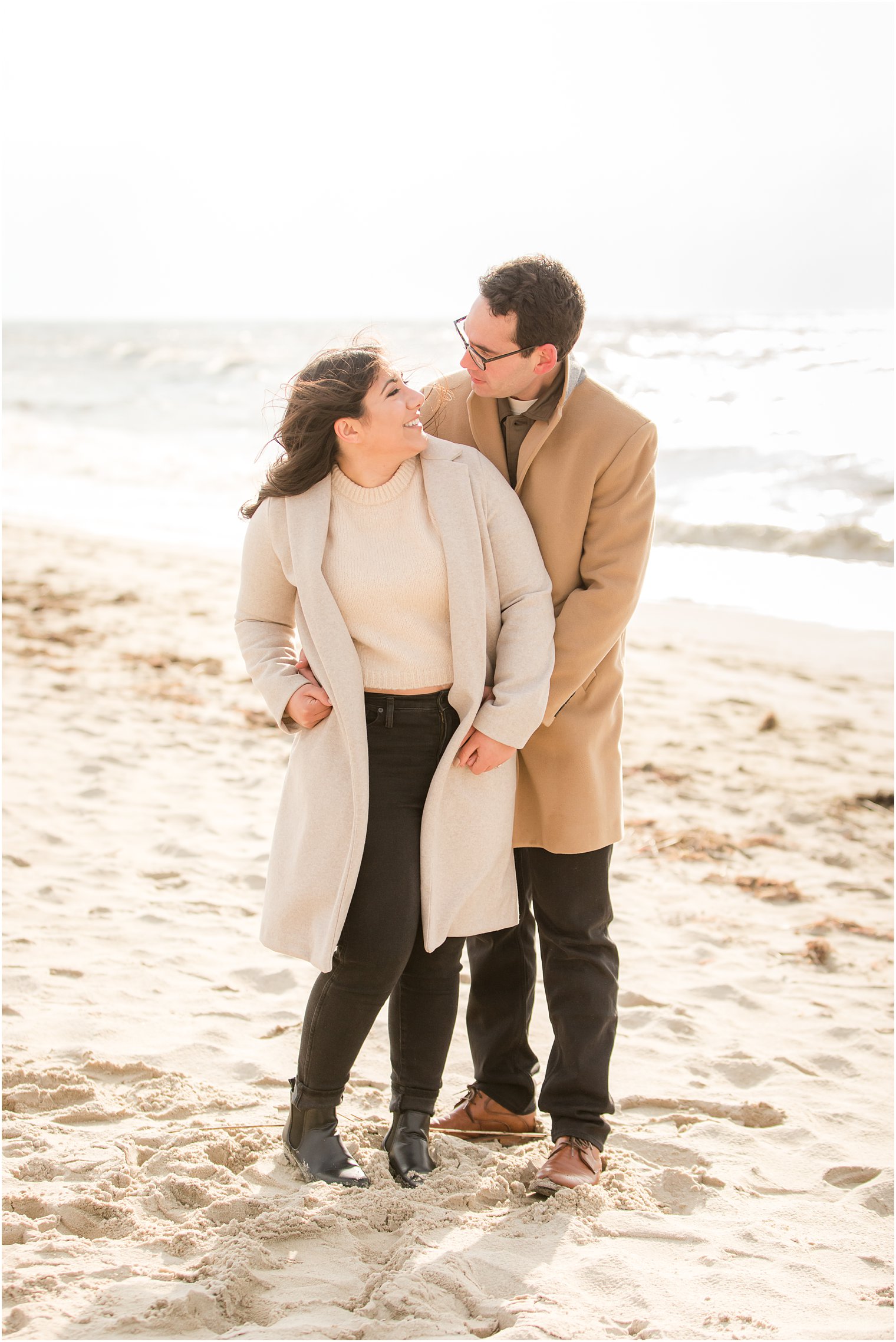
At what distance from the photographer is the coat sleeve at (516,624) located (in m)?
2.38

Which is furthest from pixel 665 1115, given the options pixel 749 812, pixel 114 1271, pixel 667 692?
pixel 667 692

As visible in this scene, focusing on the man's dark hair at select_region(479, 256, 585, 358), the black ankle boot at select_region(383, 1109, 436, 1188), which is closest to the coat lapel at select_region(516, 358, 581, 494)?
the man's dark hair at select_region(479, 256, 585, 358)

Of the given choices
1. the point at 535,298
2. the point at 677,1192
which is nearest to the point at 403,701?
the point at 535,298

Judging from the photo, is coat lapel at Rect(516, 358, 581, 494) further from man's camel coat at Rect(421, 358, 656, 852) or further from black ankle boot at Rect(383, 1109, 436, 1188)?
black ankle boot at Rect(383, 1109, 436, 1188)

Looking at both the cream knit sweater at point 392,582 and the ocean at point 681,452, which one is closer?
the cream knit sweater at point 392,582

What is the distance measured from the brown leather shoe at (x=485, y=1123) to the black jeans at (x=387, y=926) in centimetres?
38

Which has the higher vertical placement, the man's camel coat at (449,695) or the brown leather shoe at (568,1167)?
the man's camel coat at (449,695)

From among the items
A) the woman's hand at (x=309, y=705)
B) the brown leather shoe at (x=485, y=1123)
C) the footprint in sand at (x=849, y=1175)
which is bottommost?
the footprint in sand at (x=849, y=1175)

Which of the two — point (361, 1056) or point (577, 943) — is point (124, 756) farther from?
point (577, 943)

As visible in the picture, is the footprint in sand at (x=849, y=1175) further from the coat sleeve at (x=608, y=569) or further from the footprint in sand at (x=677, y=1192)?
the coat sleeve at (x=608, y=569)

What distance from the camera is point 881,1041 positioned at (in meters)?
3.27

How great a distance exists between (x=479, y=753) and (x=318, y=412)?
765mm

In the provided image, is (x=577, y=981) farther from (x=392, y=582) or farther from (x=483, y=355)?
(x=483, y=355)

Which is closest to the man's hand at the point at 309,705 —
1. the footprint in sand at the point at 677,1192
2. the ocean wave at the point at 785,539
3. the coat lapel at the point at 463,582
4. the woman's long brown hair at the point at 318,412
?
the coat lapel at the point at 463,582
